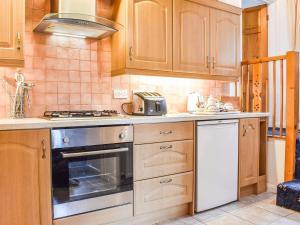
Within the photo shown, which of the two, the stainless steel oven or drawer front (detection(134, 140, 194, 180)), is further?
drawer front (detection(134, 140, 194, 180))

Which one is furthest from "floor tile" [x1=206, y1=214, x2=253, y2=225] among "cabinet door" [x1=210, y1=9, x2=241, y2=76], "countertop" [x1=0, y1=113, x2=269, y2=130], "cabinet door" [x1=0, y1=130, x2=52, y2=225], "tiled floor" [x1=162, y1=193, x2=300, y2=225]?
"cabinet door" [x1=210, y1=9, x2=241, y2=76]

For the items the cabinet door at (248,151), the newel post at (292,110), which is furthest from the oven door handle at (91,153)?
the newel post at (292,110)

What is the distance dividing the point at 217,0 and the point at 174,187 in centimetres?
201

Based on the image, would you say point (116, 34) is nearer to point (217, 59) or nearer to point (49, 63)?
point (49, 63)

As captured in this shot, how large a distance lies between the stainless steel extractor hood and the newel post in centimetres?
189

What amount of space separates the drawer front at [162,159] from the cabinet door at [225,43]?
1015 millimetres

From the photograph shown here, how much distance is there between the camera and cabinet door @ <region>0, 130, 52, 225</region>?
164cm

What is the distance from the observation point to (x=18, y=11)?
74.5 inches

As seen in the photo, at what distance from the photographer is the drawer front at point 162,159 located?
2102mm

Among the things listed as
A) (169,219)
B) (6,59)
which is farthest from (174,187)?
(6,59)

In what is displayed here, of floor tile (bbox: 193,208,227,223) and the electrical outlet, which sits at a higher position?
the electrical outlet

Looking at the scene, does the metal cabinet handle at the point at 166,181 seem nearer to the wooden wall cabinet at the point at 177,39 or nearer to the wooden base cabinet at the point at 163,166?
the wooden base cabinet at the point at 163,166

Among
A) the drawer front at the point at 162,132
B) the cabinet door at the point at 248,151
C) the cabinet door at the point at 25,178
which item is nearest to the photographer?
the cabinet door at the point at 25,178

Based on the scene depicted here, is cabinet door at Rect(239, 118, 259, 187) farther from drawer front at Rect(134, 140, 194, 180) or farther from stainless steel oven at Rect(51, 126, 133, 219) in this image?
stainless steel oven at Rect(51, 126, 133, 219)
